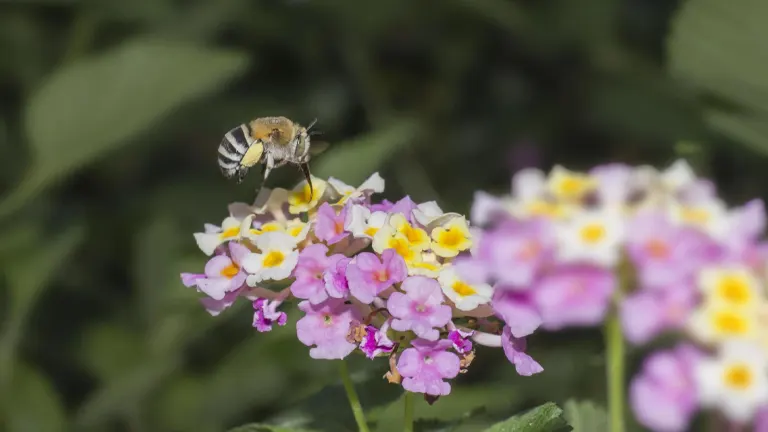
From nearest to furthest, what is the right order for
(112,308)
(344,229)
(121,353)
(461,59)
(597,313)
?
(597,313) → (344,229) → (121,353) → (112,308) → (461,59)

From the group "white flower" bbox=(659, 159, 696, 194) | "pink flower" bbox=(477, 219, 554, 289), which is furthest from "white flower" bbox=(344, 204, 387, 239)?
"white flower" bbox=(659, 159, 696, 194)

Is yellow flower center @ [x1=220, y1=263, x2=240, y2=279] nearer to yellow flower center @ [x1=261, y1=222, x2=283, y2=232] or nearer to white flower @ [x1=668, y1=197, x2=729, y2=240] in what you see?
yellow flower center @ [x1=261, y1=222, x2=283, y2=232]

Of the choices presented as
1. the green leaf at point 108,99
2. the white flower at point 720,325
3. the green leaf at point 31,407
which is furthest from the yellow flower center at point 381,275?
the green leaf at point 31,407

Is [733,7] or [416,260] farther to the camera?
[733,7]

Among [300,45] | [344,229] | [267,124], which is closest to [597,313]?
[344,229]

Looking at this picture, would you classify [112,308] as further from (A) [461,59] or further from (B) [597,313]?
(B) [597,313]

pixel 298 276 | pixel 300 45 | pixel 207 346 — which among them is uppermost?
pixel 300 45
